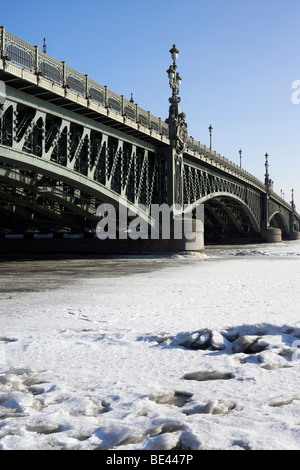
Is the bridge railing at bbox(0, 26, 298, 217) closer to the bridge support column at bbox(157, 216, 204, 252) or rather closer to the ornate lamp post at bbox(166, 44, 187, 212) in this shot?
the ornate lamp post at bbox(166, 44, 187, 212)

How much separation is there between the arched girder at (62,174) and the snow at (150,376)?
38.4ft

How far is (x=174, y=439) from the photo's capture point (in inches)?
103

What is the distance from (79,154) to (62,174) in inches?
130

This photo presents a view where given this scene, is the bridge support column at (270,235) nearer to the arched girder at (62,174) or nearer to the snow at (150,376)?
the arched girder at (62,174)

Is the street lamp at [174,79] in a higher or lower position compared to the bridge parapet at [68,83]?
higher

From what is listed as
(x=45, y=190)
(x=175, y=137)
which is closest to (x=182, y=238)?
(x=175, y=137)

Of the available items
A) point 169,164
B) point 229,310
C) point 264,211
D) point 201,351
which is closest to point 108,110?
point 169,164

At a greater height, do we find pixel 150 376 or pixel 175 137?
pixel 175 137

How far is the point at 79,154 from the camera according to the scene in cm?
2338

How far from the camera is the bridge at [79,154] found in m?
18.5

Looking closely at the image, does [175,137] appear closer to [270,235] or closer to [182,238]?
[182,238]

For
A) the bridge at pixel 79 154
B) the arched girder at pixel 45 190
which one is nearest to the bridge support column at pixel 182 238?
the bridge at pixel 79 154

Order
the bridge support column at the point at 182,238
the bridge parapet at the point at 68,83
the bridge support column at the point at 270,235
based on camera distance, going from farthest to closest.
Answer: the bridge support column at the point at 270,235 → the bridge support column at the point at 182,238 → the bridge parapet at the point at 68,83
